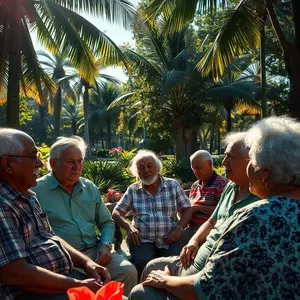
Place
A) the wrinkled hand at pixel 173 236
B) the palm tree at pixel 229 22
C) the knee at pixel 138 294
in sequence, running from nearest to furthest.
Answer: the knee at pixel 138 294 < the wrinkled hand at pixel 173 236 < the palm tree at pixel 229 22

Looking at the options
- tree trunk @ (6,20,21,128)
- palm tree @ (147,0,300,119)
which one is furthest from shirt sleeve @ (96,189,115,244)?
tree trunk @ (6,20,21,128)

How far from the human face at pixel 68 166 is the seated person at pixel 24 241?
0.71 m

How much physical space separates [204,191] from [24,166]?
2.23 metres

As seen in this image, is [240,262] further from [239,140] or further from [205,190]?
[205,190]

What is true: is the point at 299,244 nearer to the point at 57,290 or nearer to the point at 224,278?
the point at 224,278

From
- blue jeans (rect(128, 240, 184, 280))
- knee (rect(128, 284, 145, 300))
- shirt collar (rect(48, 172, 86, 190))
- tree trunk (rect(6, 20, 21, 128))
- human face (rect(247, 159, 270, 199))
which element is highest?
tree trunk (rect(6, 20, 21, 128))

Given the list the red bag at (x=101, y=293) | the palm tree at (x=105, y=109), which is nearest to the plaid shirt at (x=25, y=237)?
the red bag at (x=101, y=293)

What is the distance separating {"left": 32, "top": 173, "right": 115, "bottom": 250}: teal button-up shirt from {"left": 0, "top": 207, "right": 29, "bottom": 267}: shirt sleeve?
1.05 meters

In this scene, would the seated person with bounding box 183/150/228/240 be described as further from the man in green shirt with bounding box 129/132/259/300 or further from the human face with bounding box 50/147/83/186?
the human face with bounding box 50/147/83/186

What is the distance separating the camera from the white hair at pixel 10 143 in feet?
7.55

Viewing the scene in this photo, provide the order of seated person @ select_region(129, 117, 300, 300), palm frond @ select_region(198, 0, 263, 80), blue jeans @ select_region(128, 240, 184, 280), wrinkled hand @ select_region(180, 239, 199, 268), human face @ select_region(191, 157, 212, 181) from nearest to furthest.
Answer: seated person @ select_region(129, 117, 300, 300) → wrinkled hand @ select_region(180, 239, 199, 268) → blue jeans @ select_region(128, 240, 184, 280) → human face @ select_region(191, 157, 212, 181) → palm frond @ select_region(198, 0, 263, 80)

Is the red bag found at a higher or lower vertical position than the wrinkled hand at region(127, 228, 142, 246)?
higher

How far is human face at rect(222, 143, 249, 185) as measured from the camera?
2.92m

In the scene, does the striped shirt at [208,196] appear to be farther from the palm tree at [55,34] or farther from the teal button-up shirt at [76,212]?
the palm tree at [55,34]
